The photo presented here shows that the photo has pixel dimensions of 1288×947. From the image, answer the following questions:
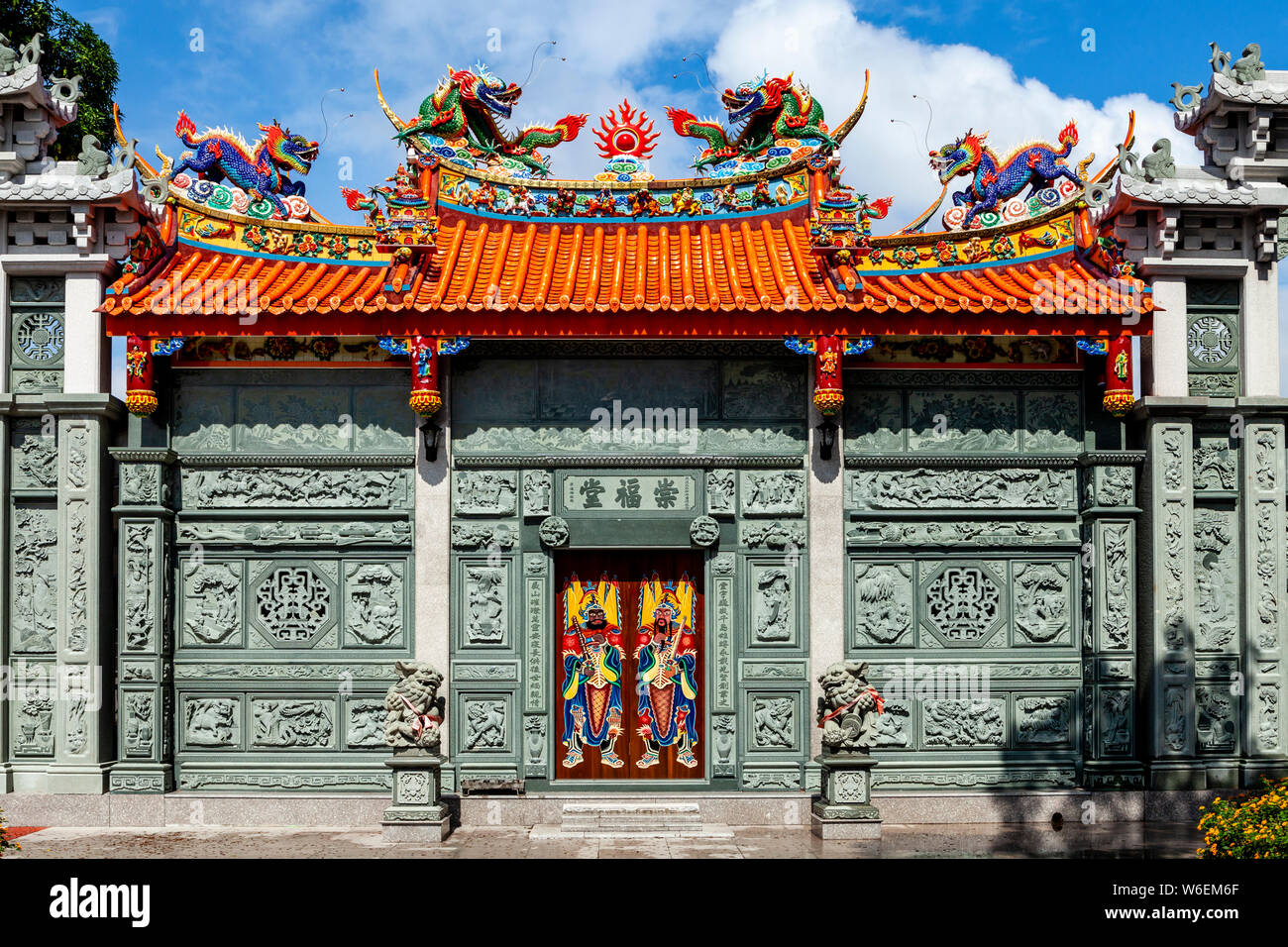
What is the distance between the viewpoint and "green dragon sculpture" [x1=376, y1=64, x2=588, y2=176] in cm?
1277

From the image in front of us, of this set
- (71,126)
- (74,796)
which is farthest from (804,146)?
(71,126)

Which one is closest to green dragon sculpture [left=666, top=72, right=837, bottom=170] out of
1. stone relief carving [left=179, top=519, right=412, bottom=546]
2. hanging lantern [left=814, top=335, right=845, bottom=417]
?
hanging lantern [left=814, top=335, right=845, bottom=417]

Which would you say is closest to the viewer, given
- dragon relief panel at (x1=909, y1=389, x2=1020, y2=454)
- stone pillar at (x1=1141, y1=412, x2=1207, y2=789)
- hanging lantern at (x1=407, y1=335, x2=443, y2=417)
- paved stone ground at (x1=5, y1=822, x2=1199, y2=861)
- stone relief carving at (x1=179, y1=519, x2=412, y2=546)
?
paved stone ground at (x1=5, y1=822, x2=1199, y2=861)

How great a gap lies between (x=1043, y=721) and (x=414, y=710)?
573cm

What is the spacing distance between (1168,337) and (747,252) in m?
4.01

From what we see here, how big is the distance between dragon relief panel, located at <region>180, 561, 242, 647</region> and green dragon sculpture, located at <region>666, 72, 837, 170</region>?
624 centimetres

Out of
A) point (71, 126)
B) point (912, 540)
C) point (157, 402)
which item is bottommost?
point (912, 540)

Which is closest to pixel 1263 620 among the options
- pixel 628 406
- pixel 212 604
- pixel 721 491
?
pixel 721 491

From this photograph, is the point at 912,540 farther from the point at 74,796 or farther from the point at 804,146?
the point at 74,796

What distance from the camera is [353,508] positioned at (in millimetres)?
11781

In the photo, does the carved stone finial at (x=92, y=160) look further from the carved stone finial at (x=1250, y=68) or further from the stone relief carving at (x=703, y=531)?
the carved stone finial at (x=1250, y=68)

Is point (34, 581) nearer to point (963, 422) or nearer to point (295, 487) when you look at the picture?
point (295, 487)

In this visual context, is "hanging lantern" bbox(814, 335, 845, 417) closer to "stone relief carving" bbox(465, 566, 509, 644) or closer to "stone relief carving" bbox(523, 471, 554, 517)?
"stone relief carving" bbox(523, 471, 554, 517)

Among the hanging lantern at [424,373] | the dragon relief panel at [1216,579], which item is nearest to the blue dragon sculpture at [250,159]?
the hanging lantern at [424,373]
